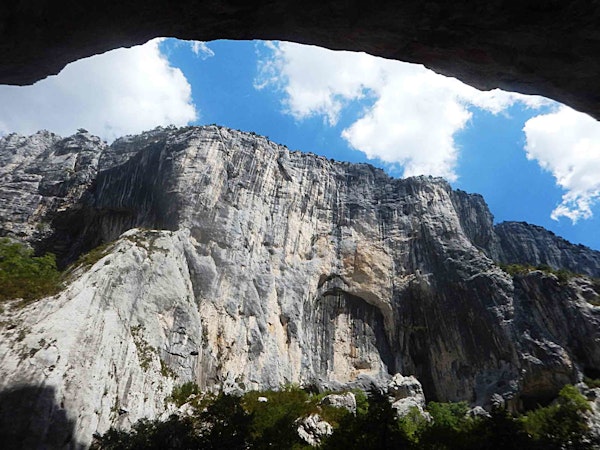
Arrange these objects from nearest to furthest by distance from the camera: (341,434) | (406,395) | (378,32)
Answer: (378,32) → (341,434) → (406,395)

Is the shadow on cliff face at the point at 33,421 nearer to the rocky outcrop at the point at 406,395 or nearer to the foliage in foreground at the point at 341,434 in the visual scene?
the foliage in foreground at the point at 341,434

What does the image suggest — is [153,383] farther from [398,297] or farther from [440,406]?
[398,297]

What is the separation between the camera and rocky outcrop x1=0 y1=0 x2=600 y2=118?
6184mm

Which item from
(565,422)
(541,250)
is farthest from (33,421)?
(541,250)

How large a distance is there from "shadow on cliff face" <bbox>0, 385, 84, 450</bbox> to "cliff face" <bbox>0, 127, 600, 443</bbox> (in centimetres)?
282

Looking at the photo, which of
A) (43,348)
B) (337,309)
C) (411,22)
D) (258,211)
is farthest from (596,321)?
(43,348)

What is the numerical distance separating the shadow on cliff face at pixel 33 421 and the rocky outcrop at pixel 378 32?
13.0 meters

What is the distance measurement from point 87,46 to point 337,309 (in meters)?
38.8

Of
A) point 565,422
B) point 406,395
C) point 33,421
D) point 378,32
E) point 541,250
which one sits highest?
point 541,250

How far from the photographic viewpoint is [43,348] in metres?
17.9

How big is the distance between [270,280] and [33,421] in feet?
82.0

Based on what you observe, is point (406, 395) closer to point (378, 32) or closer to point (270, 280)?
point (270, 280)

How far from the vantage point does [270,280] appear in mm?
38906

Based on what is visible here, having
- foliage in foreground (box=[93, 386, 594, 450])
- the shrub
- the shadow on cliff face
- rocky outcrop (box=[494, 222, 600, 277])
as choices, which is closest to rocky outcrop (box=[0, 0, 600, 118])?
foliage in foreground (box=[93, 386, 594, 450])
